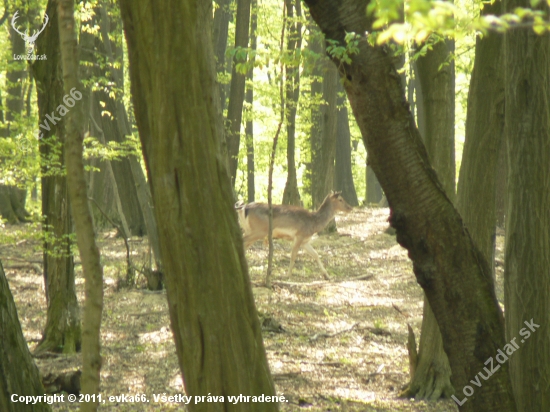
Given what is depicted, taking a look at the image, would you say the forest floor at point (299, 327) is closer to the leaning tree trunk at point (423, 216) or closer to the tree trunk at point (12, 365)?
the tree trunk at point (12, 365)

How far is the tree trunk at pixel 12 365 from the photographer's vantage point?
438 centimetres

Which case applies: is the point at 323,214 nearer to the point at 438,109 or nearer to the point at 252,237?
the point at 252,237

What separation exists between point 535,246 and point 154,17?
400 cm

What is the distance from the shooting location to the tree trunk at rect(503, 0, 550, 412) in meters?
5.80

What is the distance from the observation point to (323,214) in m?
16.2

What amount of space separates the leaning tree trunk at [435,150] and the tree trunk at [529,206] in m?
1.03

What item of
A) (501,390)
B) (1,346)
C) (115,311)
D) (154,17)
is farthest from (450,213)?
(115,311)

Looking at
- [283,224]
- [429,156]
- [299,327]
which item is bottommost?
[299,327]

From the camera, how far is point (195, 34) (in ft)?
11.8

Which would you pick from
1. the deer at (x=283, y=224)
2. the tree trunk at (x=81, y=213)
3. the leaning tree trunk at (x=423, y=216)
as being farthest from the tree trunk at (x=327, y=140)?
the tree trunk at (x=81, y=213)

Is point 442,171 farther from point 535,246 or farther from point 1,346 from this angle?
point 1,346

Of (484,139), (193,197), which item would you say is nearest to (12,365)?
(193,197)

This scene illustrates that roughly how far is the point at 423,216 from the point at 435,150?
8.94ft

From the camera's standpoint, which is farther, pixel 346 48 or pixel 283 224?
pixel 283 224
